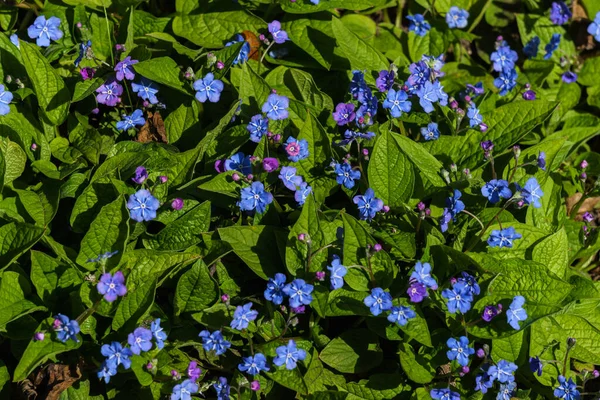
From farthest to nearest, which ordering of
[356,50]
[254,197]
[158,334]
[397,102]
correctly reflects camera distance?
[356,50] → [397,102] → [254,197] → [158,334]

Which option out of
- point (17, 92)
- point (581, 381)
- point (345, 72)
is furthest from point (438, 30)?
point (17, 92)

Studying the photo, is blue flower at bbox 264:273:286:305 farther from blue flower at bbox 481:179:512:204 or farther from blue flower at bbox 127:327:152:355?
blue flower at bbox 481:179:512:204

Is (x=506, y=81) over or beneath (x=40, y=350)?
over

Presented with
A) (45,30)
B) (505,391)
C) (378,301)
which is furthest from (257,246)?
(45,30)

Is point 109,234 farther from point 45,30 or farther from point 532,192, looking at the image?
point 532,192

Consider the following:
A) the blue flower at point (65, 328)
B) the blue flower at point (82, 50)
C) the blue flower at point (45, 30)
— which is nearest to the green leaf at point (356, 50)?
the blue flower at point (82, 50)

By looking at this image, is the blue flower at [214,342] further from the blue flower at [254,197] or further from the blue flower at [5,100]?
the blue flower at [5,100]

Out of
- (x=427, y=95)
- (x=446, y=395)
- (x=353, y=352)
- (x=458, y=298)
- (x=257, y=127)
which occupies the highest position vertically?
(x=427, y=95)

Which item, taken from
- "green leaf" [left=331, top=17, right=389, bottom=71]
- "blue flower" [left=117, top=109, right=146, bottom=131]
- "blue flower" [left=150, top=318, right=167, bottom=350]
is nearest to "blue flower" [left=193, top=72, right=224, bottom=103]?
"blue flower" [left=117, top=109, right=146, bottom=131]
